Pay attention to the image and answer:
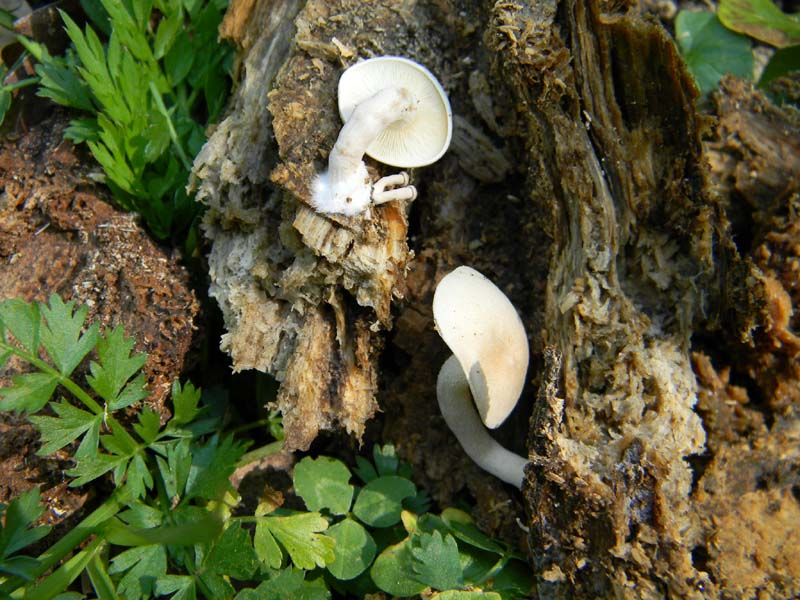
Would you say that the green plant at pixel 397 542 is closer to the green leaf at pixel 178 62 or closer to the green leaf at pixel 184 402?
the green leaf at pixel 184 402

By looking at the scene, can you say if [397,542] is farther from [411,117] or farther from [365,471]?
[411,117]

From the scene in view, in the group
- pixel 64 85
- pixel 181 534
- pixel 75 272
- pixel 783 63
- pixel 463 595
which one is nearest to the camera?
pixel 181 534

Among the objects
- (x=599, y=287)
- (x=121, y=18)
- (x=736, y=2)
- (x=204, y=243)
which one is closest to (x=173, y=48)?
(x=121, y=18)

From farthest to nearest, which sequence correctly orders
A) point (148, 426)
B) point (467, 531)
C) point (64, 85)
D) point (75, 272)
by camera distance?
point (64, 85), point (75, 272), point (467, 531), point (148, 426)

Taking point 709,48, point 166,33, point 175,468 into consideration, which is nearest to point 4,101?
point 166,33

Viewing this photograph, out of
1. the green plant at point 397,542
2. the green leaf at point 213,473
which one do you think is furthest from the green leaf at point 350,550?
the green leaf at point 213,473

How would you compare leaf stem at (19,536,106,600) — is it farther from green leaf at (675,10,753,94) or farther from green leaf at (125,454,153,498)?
green leaf at (675,10,753,94)

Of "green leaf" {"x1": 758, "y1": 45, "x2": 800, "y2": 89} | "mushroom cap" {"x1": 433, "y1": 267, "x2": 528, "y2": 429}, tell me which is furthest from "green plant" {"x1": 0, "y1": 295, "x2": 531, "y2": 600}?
"green leaf" {"x1": 758, "y1": 45, "x2": 800, "y2": 89}
